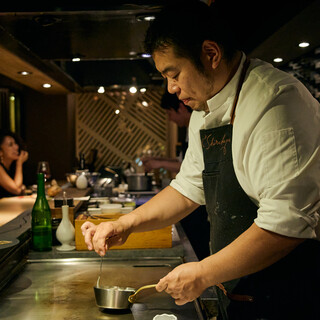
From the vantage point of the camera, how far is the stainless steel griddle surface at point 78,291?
1.31m

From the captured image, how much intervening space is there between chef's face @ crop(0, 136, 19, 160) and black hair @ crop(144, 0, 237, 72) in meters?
3.89

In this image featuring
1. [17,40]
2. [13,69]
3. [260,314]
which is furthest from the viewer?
[13,69]

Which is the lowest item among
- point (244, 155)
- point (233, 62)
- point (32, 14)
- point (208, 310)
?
point (208, 310)

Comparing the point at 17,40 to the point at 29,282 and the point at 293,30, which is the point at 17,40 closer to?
the point at 29,282

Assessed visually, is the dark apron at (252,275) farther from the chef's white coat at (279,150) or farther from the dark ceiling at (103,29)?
the dark ceiling at (103,29)

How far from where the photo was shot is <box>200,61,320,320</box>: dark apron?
1.18 meters

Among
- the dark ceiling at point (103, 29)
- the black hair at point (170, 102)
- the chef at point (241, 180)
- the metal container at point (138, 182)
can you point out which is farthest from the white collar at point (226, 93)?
the metal container at point (138, 182)

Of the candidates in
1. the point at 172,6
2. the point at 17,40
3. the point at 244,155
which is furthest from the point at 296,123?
the point at 17,40

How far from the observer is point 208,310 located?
4.73 feet

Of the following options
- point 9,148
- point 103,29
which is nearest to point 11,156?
point 9,148

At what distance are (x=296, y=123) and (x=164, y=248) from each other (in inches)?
43.9

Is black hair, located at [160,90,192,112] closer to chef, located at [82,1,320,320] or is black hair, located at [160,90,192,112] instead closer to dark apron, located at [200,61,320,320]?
chef, located at [82,1,320,320]

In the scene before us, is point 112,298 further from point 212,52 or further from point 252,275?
point 212,52

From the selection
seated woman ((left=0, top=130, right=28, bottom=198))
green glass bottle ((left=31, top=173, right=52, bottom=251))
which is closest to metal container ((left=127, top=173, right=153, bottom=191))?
seated woman ((left=0, top=130, right=28, bottom=198))
